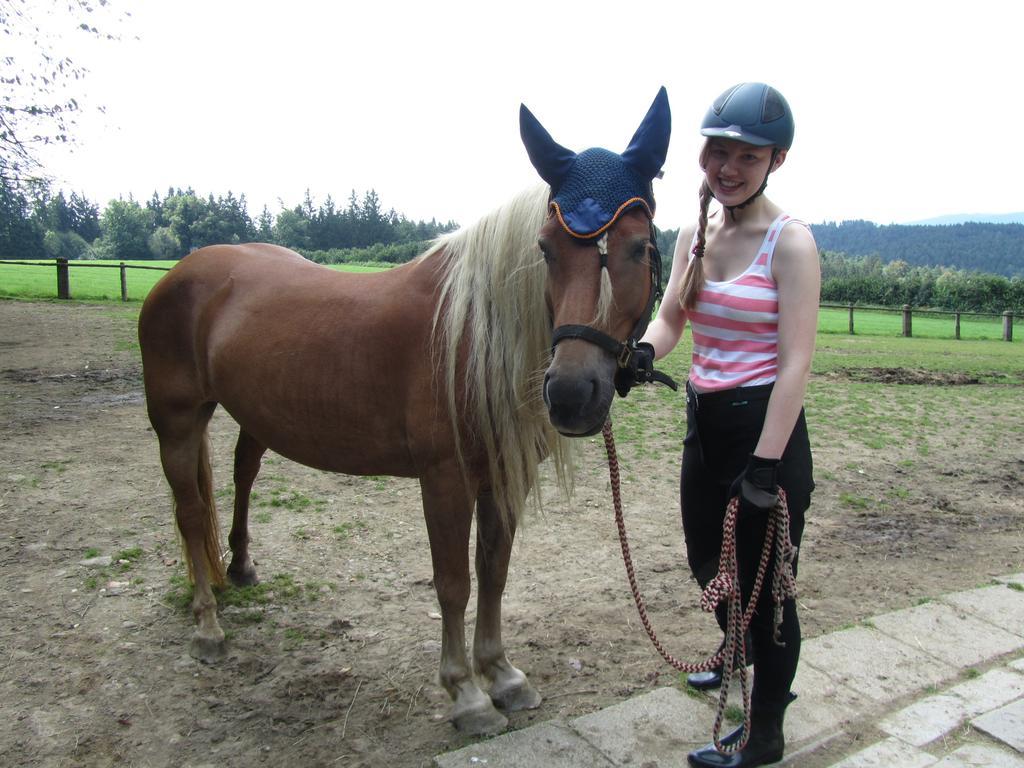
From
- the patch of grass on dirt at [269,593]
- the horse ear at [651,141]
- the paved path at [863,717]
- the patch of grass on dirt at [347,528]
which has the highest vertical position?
the horse ear at [651,141]

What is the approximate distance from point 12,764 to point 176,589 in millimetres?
1254

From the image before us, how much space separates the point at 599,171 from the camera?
1887 millimetres

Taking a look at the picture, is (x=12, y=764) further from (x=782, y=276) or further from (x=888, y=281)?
(x=888, y=281)

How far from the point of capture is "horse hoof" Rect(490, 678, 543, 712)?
8.57 feet

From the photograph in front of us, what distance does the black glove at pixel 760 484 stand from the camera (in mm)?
Answer: 1861

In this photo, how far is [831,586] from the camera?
361 centimetres

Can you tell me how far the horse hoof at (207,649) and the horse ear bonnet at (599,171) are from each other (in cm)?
239

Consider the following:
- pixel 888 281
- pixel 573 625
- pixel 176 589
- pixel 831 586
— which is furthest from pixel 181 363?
pixel 888 281

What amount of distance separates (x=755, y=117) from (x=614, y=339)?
28.4 inches

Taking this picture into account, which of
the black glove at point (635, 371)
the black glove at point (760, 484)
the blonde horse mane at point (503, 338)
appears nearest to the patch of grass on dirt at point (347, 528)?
the blonde horse mane at point (503, 338)

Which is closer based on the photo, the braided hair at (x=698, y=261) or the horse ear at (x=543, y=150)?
the horse ear at (x=543, y=150)

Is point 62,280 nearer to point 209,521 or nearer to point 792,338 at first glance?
point 209,521

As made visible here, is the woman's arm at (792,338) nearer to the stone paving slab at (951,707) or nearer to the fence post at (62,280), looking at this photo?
the stone paving slab at (951,707)

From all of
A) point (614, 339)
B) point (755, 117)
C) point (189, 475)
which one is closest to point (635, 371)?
point (614, 339)
